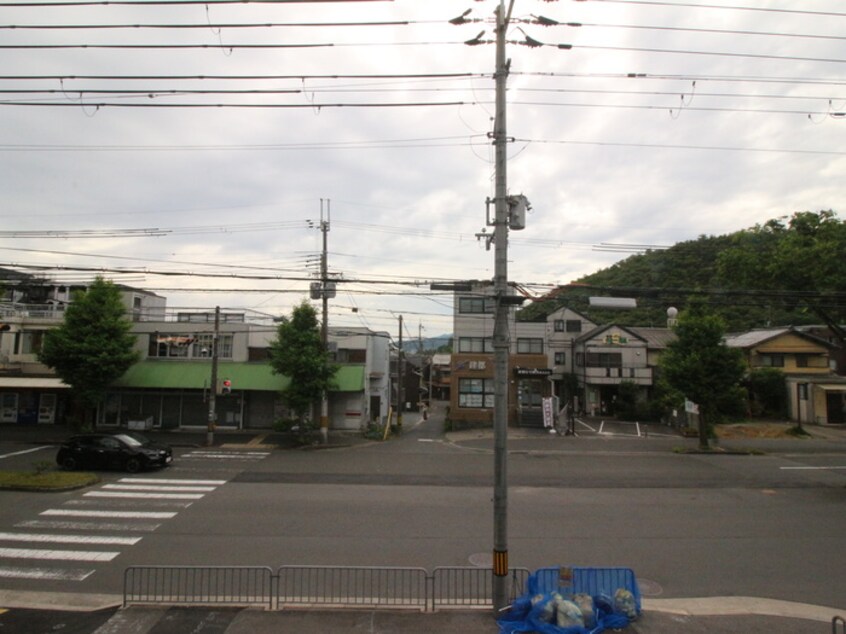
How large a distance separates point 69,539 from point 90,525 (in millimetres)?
1200

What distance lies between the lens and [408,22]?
8.30 m

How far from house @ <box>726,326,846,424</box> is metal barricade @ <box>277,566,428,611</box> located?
117 ft

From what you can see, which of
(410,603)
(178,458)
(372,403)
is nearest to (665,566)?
(410,603)

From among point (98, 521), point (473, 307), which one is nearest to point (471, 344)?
point (473, 307)

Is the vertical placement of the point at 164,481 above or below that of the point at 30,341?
below

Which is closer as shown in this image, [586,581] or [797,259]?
[586,581]

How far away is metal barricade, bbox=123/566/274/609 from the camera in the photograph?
8.92m

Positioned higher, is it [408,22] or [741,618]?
[408,22]

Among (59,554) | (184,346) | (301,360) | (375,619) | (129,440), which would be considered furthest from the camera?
(184,346)

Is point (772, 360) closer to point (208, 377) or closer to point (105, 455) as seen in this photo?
point (208, 377)

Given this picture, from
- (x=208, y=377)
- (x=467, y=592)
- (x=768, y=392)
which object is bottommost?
(x=467, y=592)

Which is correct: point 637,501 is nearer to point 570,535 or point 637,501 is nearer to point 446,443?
point 570,535

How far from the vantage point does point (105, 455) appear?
20812 mm

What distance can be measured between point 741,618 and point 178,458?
2201 centimetres
